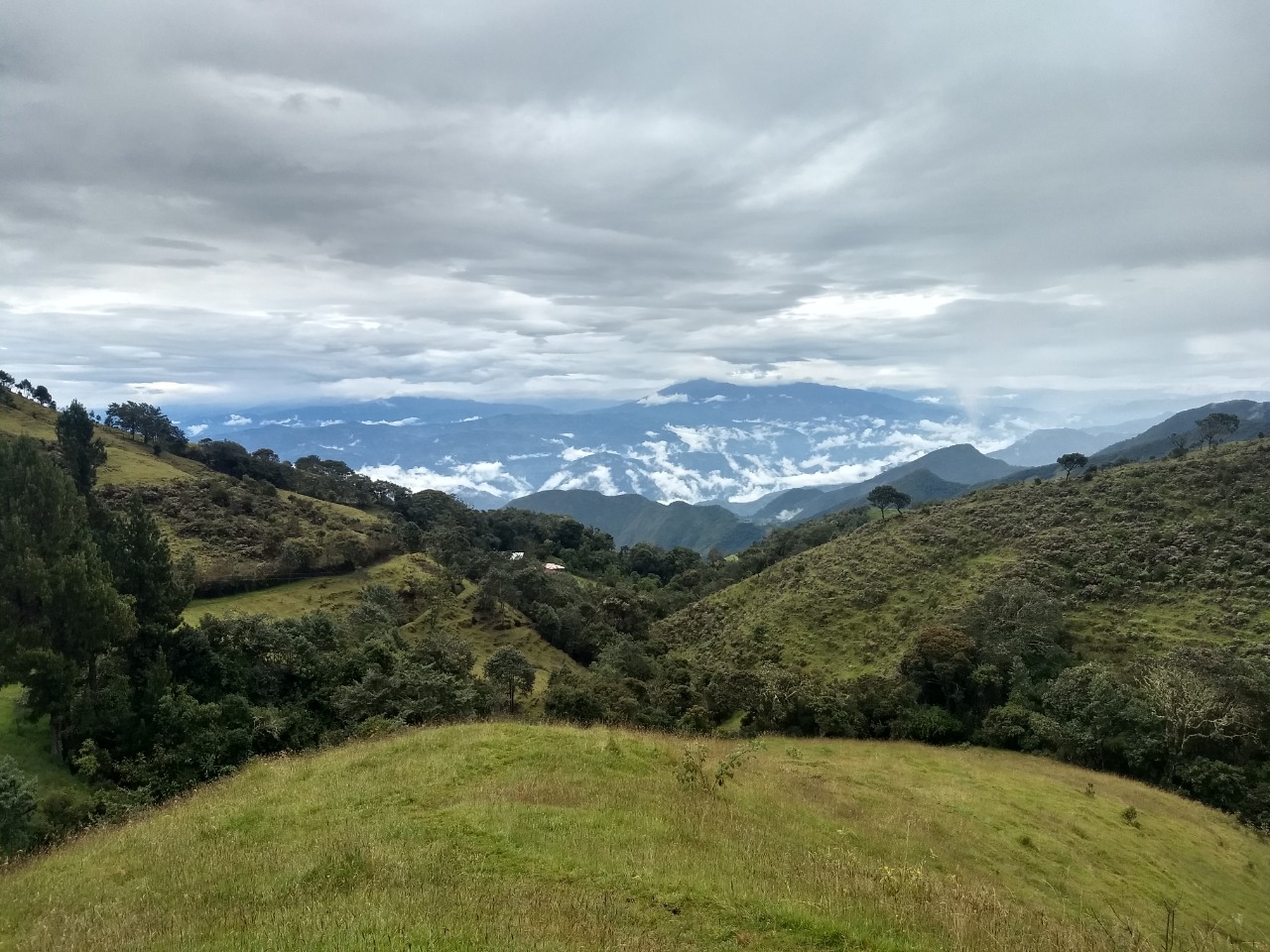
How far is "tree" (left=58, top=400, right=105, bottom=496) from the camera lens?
57344 millimetres

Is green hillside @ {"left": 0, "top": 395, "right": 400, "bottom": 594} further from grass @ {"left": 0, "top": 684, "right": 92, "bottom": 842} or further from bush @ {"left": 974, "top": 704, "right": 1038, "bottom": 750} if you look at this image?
bush @ {"left": 974, "top": 704, "right": 1038, "bottom": 750}

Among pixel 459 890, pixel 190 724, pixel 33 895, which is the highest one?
pixel 459 890

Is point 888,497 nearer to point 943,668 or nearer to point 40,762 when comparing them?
point 943,668

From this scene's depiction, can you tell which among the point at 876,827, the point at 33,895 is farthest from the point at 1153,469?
the point at 33,895

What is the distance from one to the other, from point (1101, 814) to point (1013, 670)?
14543mm

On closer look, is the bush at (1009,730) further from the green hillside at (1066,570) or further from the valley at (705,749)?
the green hillside at (1066,570)

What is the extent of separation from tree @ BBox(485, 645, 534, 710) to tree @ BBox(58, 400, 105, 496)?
40659mm

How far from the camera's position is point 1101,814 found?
2131 centimetres

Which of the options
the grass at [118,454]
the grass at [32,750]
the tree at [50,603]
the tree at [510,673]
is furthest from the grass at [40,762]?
the grass at [118,454]

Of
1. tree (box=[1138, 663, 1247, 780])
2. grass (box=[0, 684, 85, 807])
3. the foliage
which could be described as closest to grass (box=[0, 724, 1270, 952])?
tree (box=[1138, 663, 1247, 780])

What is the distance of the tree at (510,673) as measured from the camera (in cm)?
3947

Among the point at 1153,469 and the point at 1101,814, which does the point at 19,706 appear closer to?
the point at 1101,814

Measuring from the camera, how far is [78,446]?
58344mm

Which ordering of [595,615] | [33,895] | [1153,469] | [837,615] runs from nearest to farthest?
[33,895], [837,615], [1153,469], [595,615]
